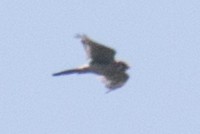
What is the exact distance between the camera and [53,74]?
38969mm

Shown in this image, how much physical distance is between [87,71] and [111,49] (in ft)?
3.99

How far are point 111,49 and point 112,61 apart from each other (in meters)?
0.48

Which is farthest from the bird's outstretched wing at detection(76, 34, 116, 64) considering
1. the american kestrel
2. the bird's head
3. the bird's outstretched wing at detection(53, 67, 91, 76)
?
the bird's outstretched wing at detection(53, 67, 91, 76)

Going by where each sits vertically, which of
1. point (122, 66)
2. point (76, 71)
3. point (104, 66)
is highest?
point (76, 71)

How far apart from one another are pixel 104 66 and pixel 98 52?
1.70ft

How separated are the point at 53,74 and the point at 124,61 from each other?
238 centimetres

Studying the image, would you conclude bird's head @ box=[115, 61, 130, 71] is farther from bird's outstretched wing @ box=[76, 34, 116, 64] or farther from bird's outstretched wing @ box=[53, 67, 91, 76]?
bird's outstretched wing @ box=[53, 67, 91, 76]

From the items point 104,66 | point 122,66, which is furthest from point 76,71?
point 122,66

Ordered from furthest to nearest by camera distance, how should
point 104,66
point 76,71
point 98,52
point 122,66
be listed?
point 76,71 < point 122,66 < point 104,66 < point 98,52

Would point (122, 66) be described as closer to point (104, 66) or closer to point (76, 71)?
point (104, 66)

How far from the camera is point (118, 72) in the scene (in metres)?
39.0

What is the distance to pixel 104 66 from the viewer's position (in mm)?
38531

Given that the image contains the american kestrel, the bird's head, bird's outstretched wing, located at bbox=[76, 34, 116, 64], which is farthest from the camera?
the bird's head

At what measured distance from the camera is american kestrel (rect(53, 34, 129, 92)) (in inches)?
1505
